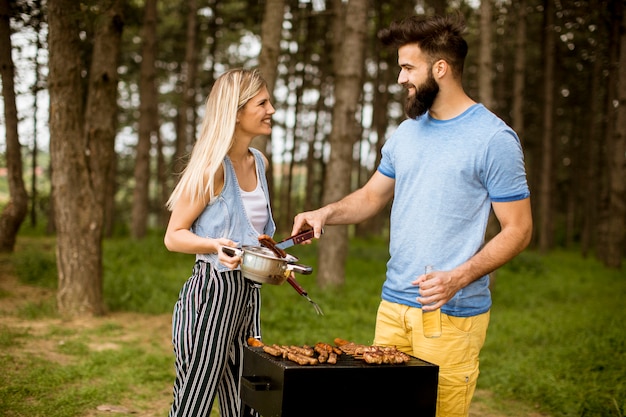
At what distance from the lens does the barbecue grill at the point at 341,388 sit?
2.85 metres

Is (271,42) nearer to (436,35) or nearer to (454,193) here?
(436,35)

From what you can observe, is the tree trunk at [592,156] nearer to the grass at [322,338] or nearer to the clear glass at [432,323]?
the grass at [322,338]

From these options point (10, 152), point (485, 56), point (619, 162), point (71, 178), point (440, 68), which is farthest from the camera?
point (619, 162)

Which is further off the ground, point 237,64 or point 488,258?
point 237,64

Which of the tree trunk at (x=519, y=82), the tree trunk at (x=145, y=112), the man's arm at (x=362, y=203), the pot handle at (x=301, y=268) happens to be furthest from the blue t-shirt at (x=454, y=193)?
the tree trunk at (x=519, y=82)

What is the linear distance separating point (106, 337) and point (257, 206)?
195 inches

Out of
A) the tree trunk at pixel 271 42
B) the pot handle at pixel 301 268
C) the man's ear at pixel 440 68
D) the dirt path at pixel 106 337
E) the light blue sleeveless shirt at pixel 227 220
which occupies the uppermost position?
the tree trunk at pixel 271 42

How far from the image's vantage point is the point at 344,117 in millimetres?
10469

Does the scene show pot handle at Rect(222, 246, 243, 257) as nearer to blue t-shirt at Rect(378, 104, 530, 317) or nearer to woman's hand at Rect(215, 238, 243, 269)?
woman's hand at Rect(215, 238, 243, 269)

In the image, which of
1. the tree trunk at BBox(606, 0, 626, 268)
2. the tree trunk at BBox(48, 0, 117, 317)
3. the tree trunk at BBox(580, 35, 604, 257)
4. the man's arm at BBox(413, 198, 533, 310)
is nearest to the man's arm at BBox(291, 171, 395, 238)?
the man's arm at BBox(413, 198, 533, 310)

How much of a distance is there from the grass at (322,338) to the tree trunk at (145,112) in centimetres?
271

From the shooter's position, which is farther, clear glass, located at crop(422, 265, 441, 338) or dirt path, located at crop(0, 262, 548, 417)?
dirt path, located at crop(0, 262, 548, 417)

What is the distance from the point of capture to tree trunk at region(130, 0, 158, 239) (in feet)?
51.2

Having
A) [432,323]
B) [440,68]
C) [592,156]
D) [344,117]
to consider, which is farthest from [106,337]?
[592,156]
